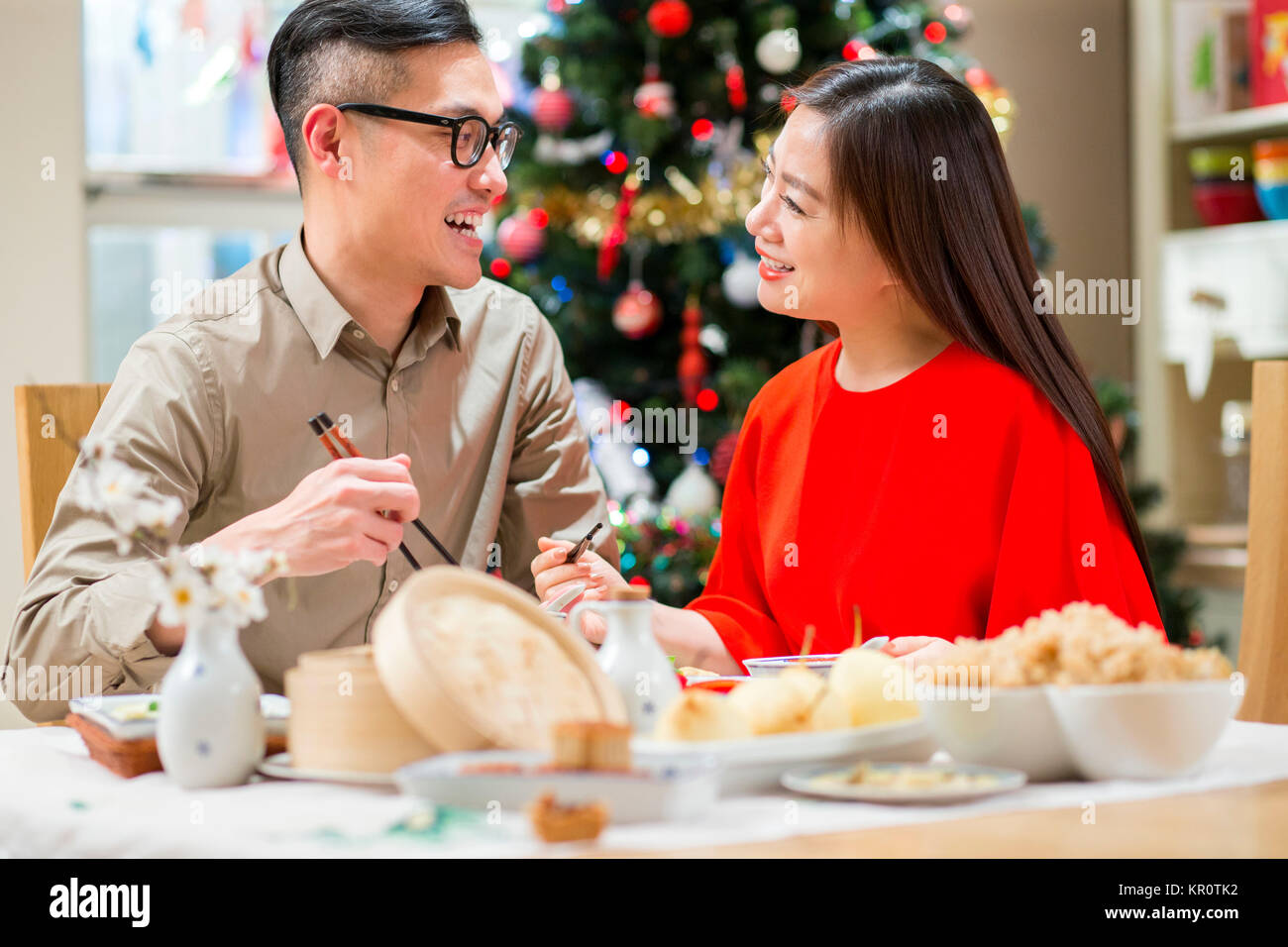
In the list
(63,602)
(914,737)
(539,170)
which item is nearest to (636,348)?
(539,170)

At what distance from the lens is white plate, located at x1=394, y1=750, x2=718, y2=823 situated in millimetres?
851

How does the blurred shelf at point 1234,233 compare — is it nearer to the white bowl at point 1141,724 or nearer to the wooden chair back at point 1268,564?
the wooden chair back at point 1268,564

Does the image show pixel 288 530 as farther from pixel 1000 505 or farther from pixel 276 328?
pixel 1000 505

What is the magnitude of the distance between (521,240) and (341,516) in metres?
2.12

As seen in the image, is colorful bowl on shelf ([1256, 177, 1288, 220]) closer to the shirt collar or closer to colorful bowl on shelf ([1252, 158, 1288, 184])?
colorful bowl on shelf ([1252, 158, 1288, 184])

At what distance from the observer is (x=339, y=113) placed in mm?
1822

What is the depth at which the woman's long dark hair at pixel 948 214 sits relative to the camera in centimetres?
162

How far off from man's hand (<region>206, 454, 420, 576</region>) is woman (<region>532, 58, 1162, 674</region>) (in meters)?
0.32

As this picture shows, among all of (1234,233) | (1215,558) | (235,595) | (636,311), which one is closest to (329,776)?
(235,595)

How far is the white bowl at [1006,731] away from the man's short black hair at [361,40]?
46.9 inches

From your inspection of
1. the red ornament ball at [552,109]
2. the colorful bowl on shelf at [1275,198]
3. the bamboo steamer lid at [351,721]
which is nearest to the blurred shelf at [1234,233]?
the colorful bowl on shelf at [1275,198]

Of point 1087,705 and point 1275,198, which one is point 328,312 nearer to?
point 1087,705

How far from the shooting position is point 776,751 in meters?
0.96

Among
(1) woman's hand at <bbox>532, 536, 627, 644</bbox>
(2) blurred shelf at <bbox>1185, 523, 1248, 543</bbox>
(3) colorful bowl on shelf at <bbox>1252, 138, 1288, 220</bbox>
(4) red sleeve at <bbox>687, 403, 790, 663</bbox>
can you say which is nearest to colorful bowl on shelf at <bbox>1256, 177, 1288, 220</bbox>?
(3) colorful bowl on shelf at <bbox>1252, 138, 1288, 220</bbox>
